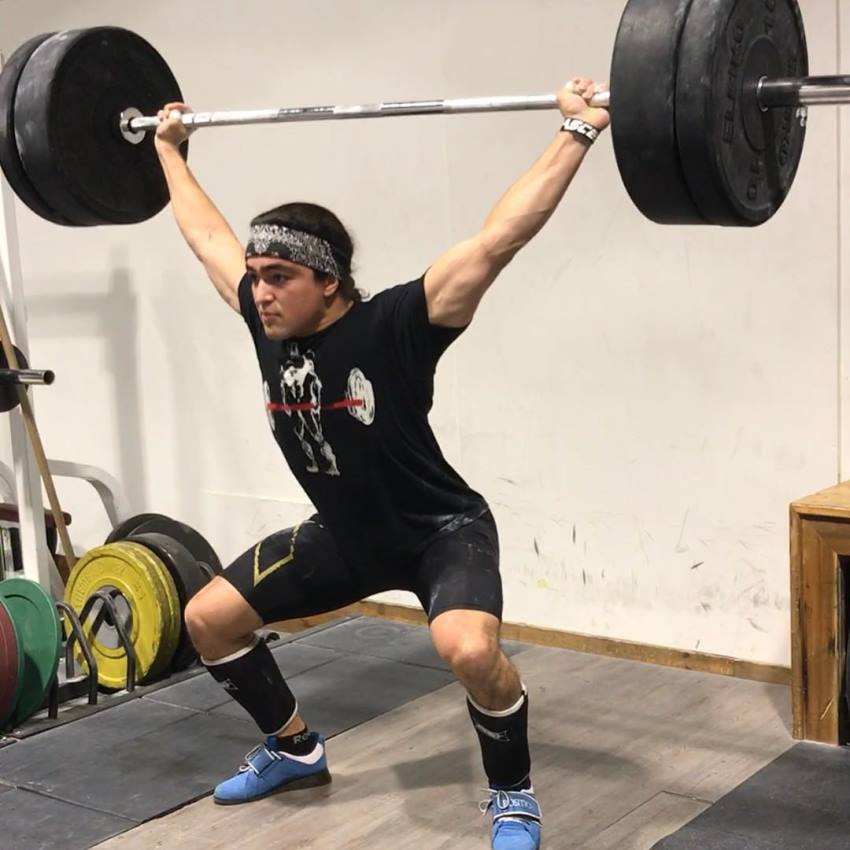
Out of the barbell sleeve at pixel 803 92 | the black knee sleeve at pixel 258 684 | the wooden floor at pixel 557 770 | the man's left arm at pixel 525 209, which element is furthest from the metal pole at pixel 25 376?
the barbell sleeve at pixel 803 92

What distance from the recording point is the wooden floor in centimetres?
267

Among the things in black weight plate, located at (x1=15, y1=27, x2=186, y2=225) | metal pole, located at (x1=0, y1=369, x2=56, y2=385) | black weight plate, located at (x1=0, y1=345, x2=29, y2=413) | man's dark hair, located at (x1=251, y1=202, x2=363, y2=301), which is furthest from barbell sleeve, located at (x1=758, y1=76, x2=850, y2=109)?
black weight plate, located at (x1=0, y1=345, x2=29, y2=413)

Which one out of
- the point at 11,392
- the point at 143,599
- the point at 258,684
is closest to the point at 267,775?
the point at 258,684

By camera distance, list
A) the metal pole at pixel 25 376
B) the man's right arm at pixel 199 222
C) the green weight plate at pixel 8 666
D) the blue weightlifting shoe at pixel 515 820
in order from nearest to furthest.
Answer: the blue weightlifting shoe at pixel 515 820, the man's right arm at pixel 199 222, the green weight plate at pixel 8 666, the metal pole at pixel 25 376

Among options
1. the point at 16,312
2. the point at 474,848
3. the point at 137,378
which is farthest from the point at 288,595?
the point at 137,378

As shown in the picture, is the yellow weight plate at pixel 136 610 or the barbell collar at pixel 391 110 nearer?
the barbell collar at pixel 391 110

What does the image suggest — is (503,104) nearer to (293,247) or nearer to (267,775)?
(293,247)

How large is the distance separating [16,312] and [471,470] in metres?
1.43

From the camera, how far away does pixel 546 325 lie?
3768 mm

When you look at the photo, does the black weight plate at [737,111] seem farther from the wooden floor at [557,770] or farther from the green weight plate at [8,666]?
the green weight plate at [8,666]

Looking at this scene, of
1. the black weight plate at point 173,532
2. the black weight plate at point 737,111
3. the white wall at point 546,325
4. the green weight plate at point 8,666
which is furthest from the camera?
the black weight plate at point 173,532

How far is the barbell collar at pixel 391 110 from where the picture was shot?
7.64 feet

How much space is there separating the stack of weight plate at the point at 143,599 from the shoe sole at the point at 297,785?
0.93 metres

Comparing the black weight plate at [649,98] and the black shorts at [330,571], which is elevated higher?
the black weight plate at [649,98]
